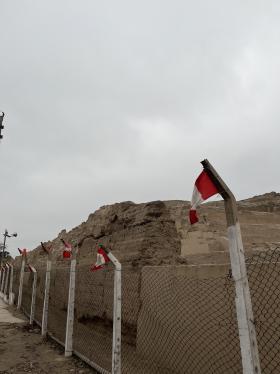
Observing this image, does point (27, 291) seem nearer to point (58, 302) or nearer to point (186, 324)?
point (58, 302)

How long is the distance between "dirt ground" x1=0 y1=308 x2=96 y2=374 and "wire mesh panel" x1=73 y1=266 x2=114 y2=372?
30 centimetres

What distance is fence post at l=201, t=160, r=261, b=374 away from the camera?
7.04 feet

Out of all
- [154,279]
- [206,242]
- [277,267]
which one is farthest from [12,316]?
[277,267]

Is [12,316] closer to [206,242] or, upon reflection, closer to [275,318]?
[206,242]

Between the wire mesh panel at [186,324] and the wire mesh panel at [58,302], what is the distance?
13.5 feet

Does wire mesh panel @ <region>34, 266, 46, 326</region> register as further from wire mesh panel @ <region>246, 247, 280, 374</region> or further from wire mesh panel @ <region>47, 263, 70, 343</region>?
wire mesh panel @ <region>246, 247, 280, 374</region>

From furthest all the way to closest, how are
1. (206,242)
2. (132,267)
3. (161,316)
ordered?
(206,242)
(132,267)
(161,316)

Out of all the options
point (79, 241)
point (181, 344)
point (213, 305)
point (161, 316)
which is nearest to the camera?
point (213, 305)

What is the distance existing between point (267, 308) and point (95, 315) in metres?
4.64

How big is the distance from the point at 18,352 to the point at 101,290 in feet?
8.27

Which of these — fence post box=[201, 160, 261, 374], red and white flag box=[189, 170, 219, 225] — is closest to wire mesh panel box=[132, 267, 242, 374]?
fence post box=[201, 160, 261, 374]

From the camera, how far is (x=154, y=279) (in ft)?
15.1

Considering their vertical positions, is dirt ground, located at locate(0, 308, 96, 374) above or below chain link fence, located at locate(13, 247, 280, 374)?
below

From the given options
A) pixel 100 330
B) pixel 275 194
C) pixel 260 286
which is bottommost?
pixel 100 330
